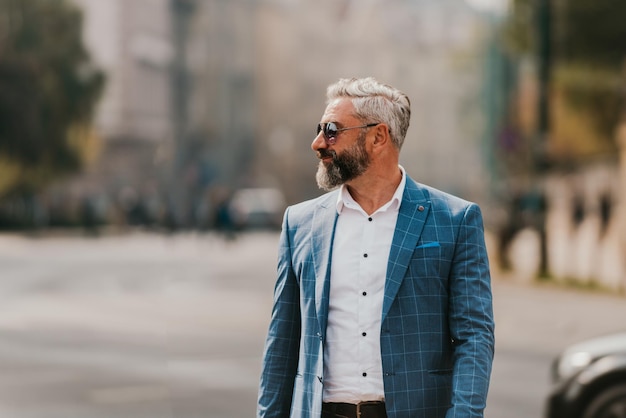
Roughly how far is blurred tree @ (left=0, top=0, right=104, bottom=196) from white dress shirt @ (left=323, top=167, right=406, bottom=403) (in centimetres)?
4299

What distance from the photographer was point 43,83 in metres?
46.7

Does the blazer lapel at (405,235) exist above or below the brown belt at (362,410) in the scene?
above

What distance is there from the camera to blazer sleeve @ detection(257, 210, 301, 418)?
13.4 feet

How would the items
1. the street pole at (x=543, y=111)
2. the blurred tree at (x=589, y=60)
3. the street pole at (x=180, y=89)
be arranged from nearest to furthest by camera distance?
1. the street pole at (x=543, y=111)
2. the blurred tree at (x=589, y=60)
3. the street pole at (x=180, y=89)

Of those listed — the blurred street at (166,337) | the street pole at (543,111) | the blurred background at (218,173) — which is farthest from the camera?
the street pole at (543,111)

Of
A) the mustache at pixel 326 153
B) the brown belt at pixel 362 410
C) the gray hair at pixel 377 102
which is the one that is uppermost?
the gray hair at pixel 377 102

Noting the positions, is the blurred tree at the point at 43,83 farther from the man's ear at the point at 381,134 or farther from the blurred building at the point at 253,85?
the man's ear at the point at 381,134

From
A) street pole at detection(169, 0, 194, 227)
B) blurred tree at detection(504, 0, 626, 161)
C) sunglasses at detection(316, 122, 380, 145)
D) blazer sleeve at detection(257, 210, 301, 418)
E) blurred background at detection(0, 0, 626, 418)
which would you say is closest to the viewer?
sunglasses at detection(316, 122, 380, 145)

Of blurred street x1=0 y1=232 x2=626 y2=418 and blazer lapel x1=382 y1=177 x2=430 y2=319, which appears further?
blurred street x1=0 y1=232 x2=626 y2=418

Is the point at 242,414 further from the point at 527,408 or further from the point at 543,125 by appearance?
the point at 543,125

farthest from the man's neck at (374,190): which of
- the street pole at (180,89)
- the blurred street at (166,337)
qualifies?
the street pole at (180,89)

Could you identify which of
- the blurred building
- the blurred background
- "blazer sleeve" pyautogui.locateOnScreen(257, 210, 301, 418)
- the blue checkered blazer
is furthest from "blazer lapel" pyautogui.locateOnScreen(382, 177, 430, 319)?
the blurred building

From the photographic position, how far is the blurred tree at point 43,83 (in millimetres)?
46375

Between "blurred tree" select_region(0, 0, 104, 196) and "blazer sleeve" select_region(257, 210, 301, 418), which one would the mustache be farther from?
"blurred tree" select_region(0, 0, 104, 196)
